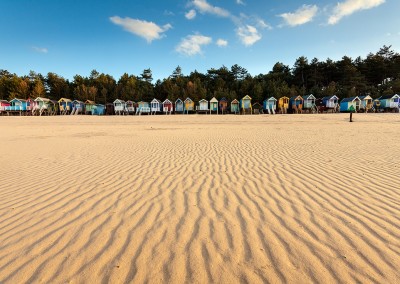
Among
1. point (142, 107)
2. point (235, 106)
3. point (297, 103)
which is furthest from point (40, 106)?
point (297, 103)

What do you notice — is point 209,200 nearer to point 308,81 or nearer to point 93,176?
point 93,176

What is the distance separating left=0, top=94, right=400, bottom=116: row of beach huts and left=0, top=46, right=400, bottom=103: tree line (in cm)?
362

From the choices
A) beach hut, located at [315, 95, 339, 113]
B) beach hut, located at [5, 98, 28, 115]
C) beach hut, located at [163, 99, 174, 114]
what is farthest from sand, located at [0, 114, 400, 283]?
beach hut, located at [5, 98, 28, 115]

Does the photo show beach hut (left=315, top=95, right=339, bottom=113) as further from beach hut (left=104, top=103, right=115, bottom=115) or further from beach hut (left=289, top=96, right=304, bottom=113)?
beach hut (left=104, top=103, right=115, bottom=115)

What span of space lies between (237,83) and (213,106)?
17.2 m

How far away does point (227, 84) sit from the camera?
6662cm

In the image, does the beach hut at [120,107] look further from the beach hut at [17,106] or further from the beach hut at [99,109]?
the beach hut at [17,106]

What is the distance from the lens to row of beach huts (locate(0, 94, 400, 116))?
4653 cm

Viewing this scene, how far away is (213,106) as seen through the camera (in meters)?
50.3

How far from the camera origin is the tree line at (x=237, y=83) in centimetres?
5488

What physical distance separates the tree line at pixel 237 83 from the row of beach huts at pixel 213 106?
3620 millimetres

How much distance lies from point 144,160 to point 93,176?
2112 mm

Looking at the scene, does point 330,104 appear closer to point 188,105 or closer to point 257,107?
point 257,107

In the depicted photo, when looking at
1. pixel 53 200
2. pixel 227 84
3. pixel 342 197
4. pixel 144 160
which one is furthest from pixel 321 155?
pixel 227 84
